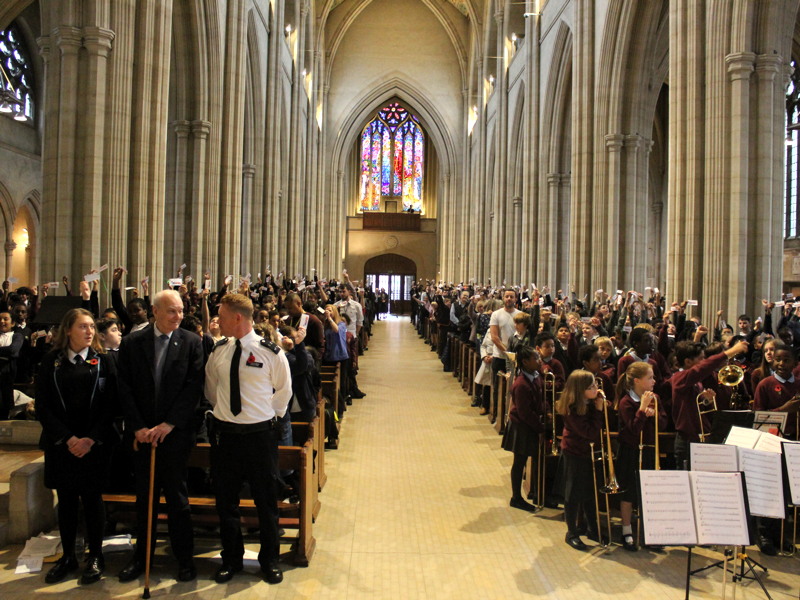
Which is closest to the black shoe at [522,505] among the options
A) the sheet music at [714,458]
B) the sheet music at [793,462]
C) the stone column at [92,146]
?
the sheet music at [714,458]

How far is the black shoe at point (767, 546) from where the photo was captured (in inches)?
219

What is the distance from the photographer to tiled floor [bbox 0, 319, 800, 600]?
4672 millimetres

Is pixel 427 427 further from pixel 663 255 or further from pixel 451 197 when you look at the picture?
pixel 451 197

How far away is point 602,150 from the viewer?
62.0 ft

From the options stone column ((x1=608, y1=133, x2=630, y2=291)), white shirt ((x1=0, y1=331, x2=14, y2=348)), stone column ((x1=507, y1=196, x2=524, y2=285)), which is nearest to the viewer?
white shirt ((x1=0, y1=331, x2=14, y2=348))

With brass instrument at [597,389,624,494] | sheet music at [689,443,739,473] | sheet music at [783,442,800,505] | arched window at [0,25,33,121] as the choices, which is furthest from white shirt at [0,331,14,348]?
arched window at [0,25,33,121]

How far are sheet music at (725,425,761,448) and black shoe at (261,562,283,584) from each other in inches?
129

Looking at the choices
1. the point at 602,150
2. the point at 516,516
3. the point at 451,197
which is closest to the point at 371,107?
the point at 451,197

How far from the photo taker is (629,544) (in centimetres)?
554

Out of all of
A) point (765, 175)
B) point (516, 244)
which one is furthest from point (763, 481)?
point (516, 244)

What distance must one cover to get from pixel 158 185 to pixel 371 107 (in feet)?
114

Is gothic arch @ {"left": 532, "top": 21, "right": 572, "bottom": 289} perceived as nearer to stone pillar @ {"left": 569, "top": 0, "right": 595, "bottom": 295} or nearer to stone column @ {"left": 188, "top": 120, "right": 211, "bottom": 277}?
stone pillar @ {"left": 569, "top": 0, "right": 595, "bottom": 295}

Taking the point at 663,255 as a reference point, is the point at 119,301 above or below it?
below

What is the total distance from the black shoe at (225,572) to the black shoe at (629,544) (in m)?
3.01
